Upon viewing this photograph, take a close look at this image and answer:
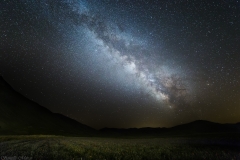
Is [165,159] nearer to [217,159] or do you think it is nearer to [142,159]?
[142,159]

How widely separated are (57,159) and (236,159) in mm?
19151

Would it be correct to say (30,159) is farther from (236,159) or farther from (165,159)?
(236,159)

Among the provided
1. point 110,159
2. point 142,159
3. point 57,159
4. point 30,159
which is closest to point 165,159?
point 142,159

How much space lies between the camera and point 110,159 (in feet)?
75.2

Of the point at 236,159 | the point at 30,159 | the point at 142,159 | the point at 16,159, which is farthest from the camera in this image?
the point at 142,159

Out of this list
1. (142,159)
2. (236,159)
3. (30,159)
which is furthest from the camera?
(142,159)

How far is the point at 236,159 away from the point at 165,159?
7.25m

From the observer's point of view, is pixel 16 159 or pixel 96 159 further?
pixel 96 159

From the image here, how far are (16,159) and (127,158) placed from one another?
12.1 meters

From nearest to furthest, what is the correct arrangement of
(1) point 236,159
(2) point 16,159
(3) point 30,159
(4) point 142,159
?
(1) point 236,159 → (2) point 16,159 → (3) point 30,159 → (4) point 142,159

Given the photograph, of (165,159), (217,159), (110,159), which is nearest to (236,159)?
(217,159)

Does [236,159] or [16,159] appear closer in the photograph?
[236,159]

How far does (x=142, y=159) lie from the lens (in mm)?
22906

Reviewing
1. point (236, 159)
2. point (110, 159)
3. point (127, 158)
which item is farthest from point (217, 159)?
point (110, 159)
